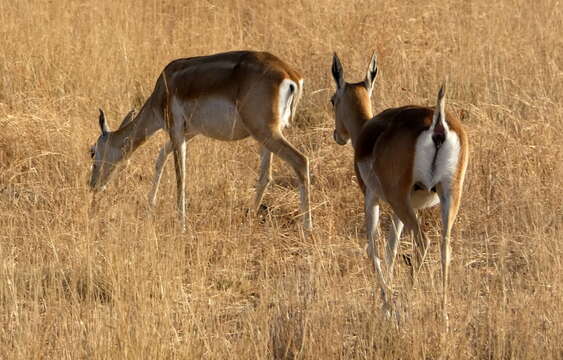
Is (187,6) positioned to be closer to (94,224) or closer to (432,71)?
(432,71)

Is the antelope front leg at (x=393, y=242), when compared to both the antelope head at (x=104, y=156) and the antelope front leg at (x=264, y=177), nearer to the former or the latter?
the antelope front leg at (x=264, y=177)

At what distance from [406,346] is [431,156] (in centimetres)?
103

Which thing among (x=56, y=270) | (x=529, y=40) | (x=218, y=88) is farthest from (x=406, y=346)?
(x=529, y=40)

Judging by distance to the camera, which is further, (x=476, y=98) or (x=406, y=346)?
(x=476, y=98)

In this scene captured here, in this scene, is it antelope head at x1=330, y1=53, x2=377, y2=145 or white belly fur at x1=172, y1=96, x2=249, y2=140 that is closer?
antelope head at x1=330, y1=53, x2=377, y2=145

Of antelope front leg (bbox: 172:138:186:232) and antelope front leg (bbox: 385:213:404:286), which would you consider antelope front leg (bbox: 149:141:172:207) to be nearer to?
antelope front leg (bbox: 172:138:186:232)

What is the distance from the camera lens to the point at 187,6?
12.2m

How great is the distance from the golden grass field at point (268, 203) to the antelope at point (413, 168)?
18 centimetres

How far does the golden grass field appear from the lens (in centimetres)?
475

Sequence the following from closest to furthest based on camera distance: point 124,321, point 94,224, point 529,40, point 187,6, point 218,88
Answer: point 124,321, point 94,224, point 218,88, point 529,40, point 187,6

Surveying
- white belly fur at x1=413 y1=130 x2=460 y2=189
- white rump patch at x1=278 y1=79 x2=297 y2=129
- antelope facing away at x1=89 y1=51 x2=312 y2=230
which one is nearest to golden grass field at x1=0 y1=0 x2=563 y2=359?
antelope facing away at x1=89 y1=51 x2=312 y2=230

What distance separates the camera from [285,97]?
7.41m

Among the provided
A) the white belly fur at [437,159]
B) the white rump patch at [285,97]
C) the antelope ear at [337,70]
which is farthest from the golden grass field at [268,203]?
the antelope ear at [337,70]

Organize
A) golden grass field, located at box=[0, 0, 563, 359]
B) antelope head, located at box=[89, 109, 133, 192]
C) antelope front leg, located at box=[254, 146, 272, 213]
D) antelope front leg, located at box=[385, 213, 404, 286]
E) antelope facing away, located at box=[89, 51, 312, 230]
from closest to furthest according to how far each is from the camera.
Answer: golden grass field, located at box=[0, 0, 563, 359]
antelope front leg, located at box=[385, 213, 404, 286]
antelope facing away, located at box=[89, 51, 312, 230]
antelope front leg, located at box=[254, 146, 272, 213]
antelope head, located at box=[89, 109, 133, 192]
